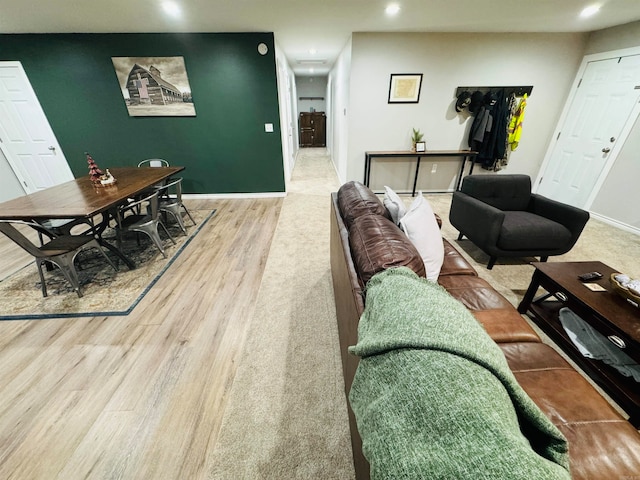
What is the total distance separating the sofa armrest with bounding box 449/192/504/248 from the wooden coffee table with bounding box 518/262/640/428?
0.57m

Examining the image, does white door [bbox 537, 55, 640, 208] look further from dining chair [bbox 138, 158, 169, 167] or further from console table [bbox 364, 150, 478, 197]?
dining chair [bbox 138, 158, 169, 167]

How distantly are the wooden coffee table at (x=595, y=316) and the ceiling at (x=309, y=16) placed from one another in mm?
2803

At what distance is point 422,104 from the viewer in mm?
3912

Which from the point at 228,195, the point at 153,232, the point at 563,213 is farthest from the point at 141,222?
the point at 563,213

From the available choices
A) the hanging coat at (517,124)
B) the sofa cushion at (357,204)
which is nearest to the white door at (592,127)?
the hanging coat at (517,124)

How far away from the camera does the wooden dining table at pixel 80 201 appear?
6.19 feet

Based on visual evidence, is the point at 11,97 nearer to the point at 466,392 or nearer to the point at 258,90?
the point at 258,90

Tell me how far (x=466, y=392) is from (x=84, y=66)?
5.52 metres

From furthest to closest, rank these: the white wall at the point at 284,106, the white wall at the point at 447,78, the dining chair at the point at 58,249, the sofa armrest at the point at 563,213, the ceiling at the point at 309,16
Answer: the white wall at the point at 284,106, the white wall at the point at 447,78, the ceiling at the point at 309,16, the sofa armrest at the point at 563,213, the dining chair at the point at 58,249

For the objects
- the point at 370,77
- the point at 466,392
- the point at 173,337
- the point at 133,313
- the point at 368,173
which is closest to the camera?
the point at 466,392

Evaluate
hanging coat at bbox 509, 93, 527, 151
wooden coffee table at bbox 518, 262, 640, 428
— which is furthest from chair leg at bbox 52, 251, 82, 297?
hanging coat at bbox 509, 93, 527, 151

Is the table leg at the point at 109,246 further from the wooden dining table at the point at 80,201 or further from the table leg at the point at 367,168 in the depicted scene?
the table leg at the point at 367,168

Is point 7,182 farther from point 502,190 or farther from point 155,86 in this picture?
point 502,190

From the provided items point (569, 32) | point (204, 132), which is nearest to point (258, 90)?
point (204, 132)
